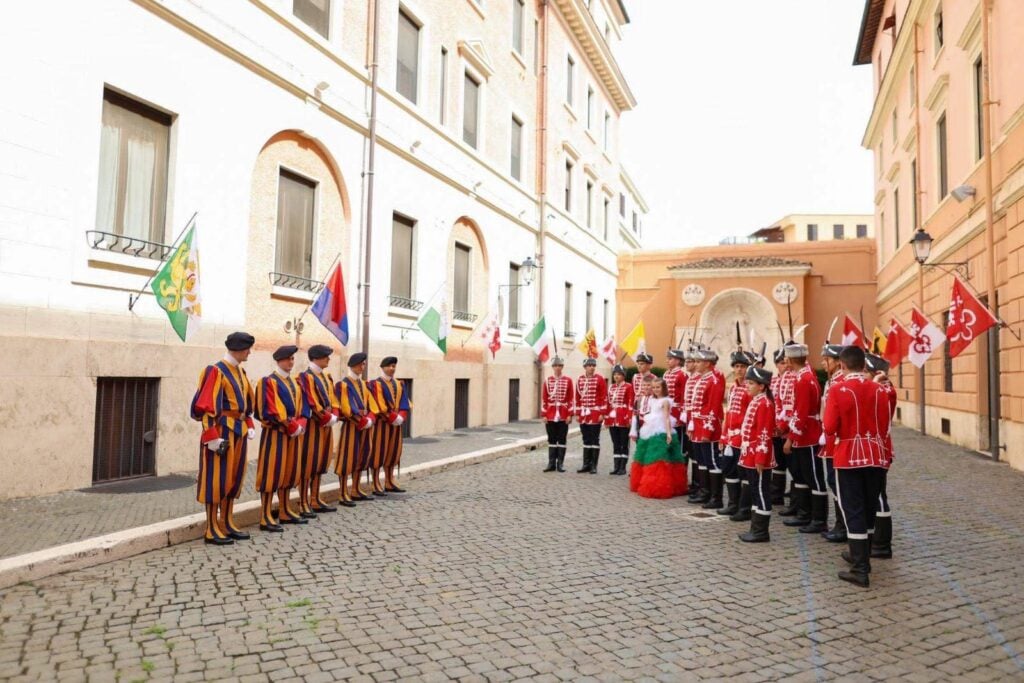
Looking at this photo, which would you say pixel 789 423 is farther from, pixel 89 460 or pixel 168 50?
pixel 168 50

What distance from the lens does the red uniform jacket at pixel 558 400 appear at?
12.3 meters

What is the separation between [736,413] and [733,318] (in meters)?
27.1

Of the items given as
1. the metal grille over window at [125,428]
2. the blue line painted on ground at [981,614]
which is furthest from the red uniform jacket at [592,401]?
the metal grille over window at [125,428]

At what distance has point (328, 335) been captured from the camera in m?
13.2

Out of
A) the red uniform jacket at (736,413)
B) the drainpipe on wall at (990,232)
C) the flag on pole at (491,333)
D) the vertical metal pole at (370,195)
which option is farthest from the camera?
the flag on pole at (491,333)

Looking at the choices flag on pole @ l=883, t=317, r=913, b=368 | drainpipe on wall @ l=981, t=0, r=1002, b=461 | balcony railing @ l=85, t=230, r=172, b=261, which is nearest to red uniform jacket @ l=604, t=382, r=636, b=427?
drainpipe on wall @ l=981, t=0, r=1002, b=461

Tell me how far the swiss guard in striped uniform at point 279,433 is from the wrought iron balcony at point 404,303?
24.9 feet

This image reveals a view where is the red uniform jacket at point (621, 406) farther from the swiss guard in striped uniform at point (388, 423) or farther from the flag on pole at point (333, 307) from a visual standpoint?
the flag on pole at point (333, 307)

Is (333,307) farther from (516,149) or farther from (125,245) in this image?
(516,149)

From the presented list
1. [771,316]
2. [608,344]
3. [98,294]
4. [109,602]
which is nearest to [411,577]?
[109,602]

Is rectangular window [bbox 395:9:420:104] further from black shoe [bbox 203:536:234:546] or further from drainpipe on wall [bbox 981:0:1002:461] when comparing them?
black shoe [bbox 203:536:234:546]

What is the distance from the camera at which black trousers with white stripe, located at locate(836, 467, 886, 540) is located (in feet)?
19.2

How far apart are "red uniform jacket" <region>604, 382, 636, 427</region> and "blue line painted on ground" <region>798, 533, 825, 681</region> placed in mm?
5048

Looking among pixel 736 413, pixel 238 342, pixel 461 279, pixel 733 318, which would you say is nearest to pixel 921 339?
pixel 736 413
